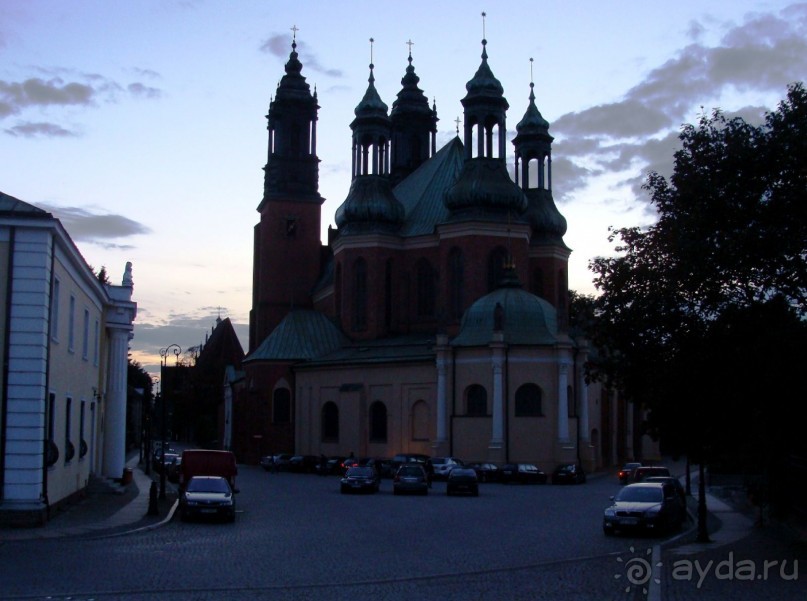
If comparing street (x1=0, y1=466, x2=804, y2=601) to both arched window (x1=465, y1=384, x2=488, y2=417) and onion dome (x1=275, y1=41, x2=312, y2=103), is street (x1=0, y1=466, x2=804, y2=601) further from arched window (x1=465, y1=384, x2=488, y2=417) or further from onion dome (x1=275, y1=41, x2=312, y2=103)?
onion dome (x1=275, y1=41, x2=312, y2=103)

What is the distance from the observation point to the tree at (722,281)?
20.7m

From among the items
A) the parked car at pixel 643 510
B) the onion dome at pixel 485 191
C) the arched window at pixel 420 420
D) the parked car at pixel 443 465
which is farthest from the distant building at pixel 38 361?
the onion dome at pixel 485 191

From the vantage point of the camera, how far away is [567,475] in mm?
54125

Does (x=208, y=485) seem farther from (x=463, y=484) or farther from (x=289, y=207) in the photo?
(x=289, y=207)

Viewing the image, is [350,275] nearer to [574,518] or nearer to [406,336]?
[406,336]

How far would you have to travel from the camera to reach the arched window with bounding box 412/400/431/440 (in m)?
65.7

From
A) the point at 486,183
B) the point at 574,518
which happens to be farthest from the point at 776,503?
the point at 486,183

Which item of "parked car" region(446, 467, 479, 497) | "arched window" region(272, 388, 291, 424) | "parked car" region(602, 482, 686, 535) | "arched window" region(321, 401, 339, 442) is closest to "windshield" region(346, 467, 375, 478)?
"parked car" region(446, 467, 479, 497)

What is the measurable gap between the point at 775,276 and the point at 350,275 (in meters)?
53.5

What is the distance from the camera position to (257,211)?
85.4 m

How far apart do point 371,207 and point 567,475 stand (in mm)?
25287

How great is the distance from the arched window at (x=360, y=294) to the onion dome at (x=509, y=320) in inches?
425

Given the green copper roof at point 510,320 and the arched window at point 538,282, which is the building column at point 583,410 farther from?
the arched window at point 538,282

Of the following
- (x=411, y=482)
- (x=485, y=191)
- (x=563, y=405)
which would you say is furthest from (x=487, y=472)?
(x=485, y=191)
